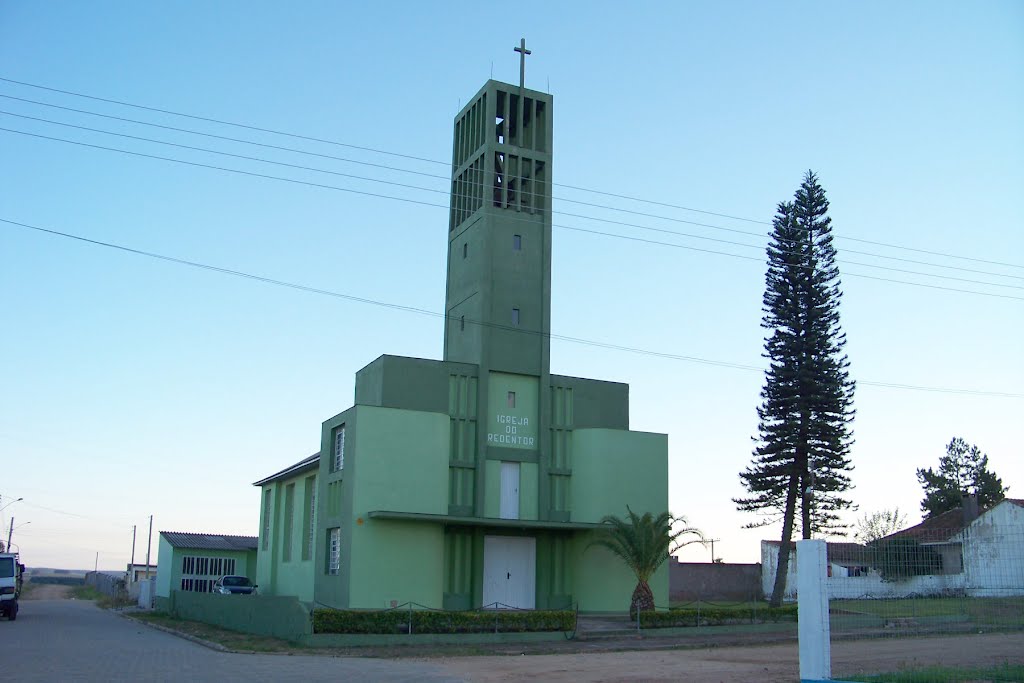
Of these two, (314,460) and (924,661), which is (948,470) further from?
(924,661)

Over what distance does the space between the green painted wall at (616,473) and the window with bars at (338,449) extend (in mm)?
7828

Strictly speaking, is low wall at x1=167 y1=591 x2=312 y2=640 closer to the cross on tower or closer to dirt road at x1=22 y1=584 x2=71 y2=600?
the cross on tower

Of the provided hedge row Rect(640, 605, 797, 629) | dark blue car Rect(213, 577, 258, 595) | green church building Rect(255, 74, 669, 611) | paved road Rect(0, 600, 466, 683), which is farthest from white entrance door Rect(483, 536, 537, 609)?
dark blue car Rect(213, 577, 258, 595)

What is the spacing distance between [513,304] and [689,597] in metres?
22.3

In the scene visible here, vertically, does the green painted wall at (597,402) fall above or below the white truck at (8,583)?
above

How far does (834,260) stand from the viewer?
43.4 metres

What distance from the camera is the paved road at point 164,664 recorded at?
1756 cm

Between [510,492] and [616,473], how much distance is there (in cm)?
370

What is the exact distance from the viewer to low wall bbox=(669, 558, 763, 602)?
162 ft

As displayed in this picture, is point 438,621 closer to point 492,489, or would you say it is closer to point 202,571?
point 492,489

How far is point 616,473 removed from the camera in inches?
1324

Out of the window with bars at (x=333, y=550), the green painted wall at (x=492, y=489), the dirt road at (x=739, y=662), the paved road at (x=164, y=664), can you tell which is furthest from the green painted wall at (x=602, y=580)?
the paved road at (x=164, y=664)

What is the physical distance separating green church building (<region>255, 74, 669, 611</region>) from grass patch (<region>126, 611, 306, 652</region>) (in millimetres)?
3563

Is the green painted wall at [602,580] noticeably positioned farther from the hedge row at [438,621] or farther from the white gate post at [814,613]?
the white gate post at [814,613]
